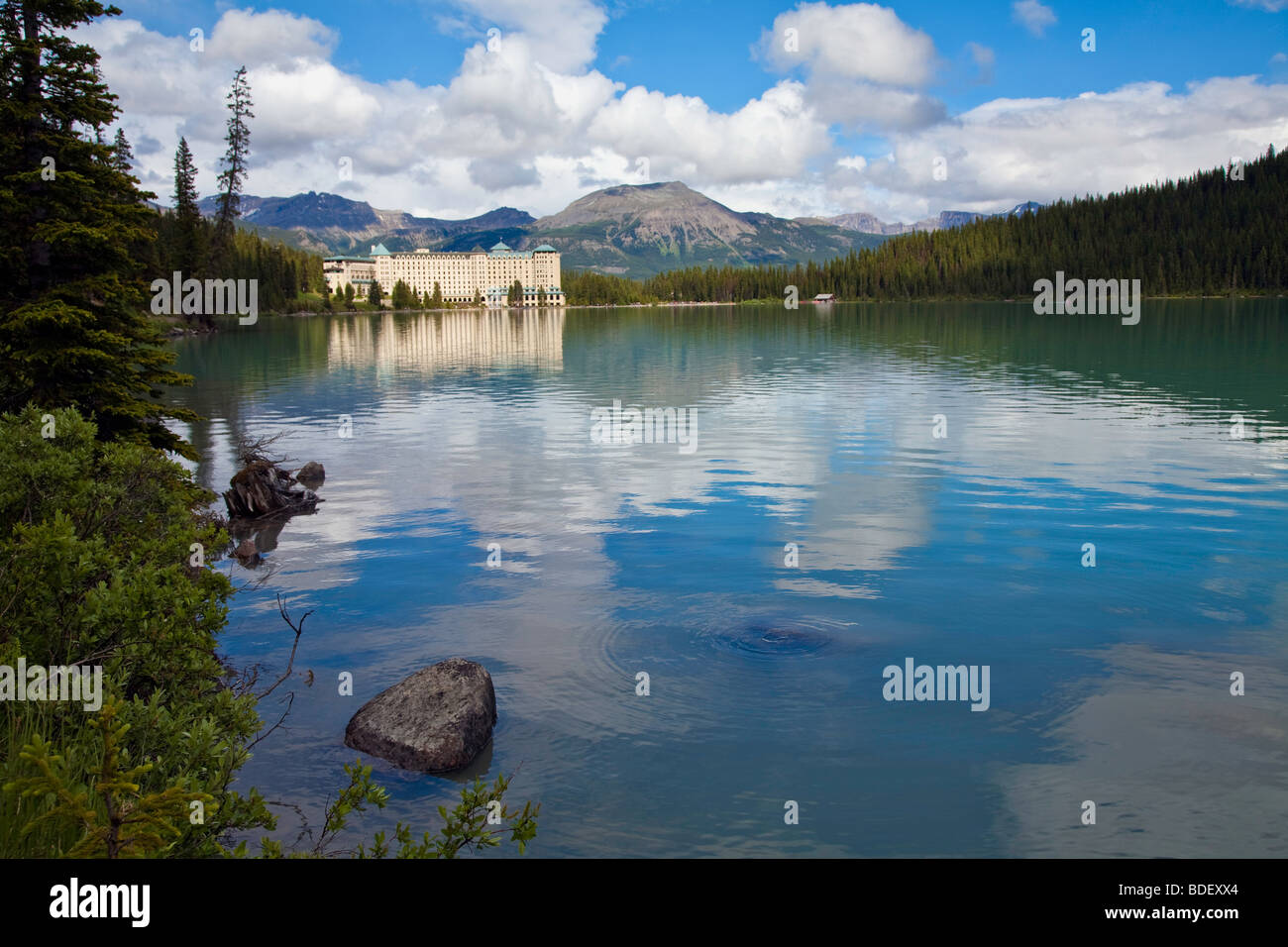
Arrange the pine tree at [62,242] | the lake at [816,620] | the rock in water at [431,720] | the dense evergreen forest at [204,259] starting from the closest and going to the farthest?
the lake at [816,620]
the rock in water at [431,720]
the pine tree at [62,242]
the dense evergreen forest at [204,259]

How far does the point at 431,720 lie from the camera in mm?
12562

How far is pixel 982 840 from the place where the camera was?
10.5 m

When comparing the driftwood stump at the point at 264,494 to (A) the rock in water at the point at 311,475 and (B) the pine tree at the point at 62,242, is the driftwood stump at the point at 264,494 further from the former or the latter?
(B) the pine tree at the point at 62,242

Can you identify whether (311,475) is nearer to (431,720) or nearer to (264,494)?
(264,494)

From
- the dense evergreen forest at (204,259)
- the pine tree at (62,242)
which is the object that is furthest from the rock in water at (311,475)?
the dense evergreen forest at (204,259)

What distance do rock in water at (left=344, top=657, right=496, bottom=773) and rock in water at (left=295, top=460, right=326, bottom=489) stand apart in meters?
17.5

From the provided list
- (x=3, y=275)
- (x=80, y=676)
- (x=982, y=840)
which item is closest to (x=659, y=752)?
(x=982, y=840)

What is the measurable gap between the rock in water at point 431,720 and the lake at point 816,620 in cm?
29

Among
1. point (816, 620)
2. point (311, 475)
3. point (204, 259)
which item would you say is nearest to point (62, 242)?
point (311, 475)

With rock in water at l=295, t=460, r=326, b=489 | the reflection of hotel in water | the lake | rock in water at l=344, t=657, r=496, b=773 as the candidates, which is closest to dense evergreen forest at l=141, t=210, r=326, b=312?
the reflection of hotel in water

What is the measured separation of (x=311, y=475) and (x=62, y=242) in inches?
413

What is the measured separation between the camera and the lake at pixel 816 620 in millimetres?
11281

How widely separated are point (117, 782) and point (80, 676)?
4.43 m
